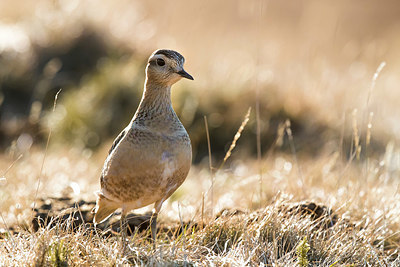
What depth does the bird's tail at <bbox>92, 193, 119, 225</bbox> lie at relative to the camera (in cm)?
356

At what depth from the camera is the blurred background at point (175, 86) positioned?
24.2ft

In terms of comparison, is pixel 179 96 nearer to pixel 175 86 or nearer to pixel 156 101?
pixel 175 86

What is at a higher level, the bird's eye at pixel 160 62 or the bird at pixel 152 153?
the bird's eye at pixel 160 62

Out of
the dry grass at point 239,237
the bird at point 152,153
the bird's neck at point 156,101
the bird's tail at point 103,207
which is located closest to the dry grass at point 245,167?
the dry grass at point 239,237

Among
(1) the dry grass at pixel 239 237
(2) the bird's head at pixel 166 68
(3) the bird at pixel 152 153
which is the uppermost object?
(2) the bird's head at pixel 166 68

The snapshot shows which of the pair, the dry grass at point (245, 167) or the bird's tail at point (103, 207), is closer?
the dry grass at point (245, 167)

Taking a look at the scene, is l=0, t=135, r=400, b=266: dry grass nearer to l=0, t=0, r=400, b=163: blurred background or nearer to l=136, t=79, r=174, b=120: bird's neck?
l=136, t=79, r=174, b=120: bird's neck

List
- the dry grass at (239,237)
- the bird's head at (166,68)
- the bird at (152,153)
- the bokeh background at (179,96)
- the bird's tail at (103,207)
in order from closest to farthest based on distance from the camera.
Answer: the dry grass at (239,237) < the bird at (152,153) < the bird's head at (166,68) < the bird's tail at (103,207) < the bokeh background at (179,96)

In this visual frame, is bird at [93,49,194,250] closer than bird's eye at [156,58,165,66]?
Yes

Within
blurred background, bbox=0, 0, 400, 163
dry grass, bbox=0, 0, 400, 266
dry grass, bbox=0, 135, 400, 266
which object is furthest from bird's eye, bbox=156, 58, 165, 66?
blurred background, bbox=0, 0, 400, 163

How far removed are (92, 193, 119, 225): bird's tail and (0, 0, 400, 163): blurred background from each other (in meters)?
2.74

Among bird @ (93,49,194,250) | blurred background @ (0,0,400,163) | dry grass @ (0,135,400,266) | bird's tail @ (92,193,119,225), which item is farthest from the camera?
blurred background @ (0,0,400,163)

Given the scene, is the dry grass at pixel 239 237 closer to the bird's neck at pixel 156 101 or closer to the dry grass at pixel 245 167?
the dry grass at pixel 245 167

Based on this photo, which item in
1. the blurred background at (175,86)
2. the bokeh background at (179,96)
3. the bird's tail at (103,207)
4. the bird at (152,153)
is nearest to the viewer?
the bird at (152,153)
